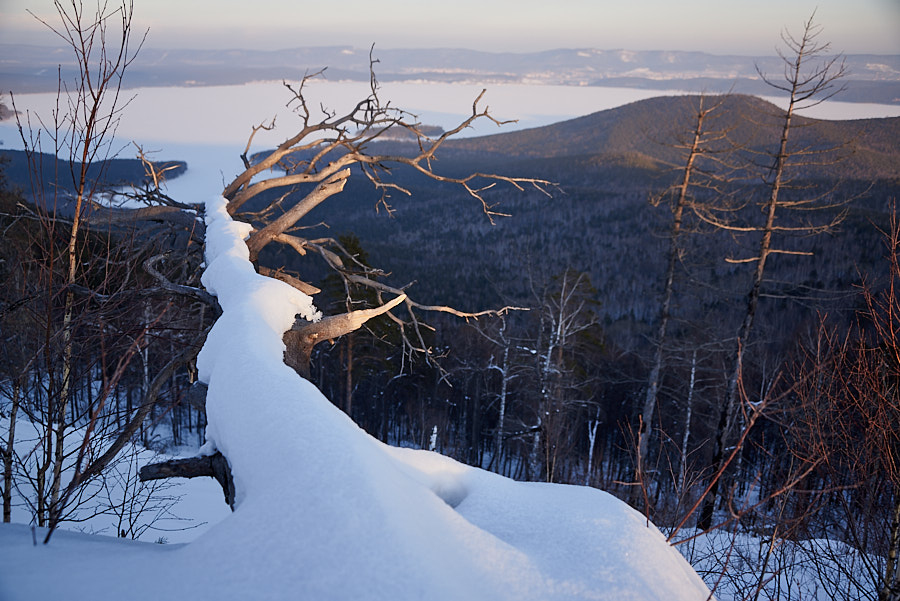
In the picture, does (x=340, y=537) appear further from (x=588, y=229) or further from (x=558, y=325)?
(x=588, y=229)

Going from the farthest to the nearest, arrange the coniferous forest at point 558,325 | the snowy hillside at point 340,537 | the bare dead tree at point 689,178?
the bare dead tree at point 689,178, the coniferous forest at point 558,325, the snowy hillside at point 340,537

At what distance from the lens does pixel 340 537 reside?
→ 5.39 feet

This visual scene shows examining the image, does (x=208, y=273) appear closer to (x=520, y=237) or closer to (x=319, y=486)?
(x=319, y=486)

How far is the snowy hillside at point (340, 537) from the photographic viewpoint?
5.25ft

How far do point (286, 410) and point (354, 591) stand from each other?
0.84 meters

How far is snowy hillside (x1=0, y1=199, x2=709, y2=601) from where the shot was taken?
1.60 m

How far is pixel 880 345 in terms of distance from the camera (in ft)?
12.5

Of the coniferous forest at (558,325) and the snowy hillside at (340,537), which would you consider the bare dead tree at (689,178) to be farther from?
the snowy hillside at (340,537)

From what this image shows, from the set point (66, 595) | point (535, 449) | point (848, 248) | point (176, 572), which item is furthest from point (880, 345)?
point (848, 248)

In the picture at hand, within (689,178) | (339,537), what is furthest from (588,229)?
(339,537)

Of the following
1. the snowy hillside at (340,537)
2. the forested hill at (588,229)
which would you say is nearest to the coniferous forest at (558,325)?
the snowy hillside at (340,537)

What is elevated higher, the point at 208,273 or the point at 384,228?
the point at 208,273

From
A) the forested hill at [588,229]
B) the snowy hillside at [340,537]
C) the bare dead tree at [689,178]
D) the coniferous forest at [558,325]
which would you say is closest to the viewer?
the snowy hillside at [340,537]

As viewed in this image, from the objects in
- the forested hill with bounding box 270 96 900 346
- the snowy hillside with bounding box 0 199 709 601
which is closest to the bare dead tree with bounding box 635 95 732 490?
the forested hill with bounding box 270 96 900 346
